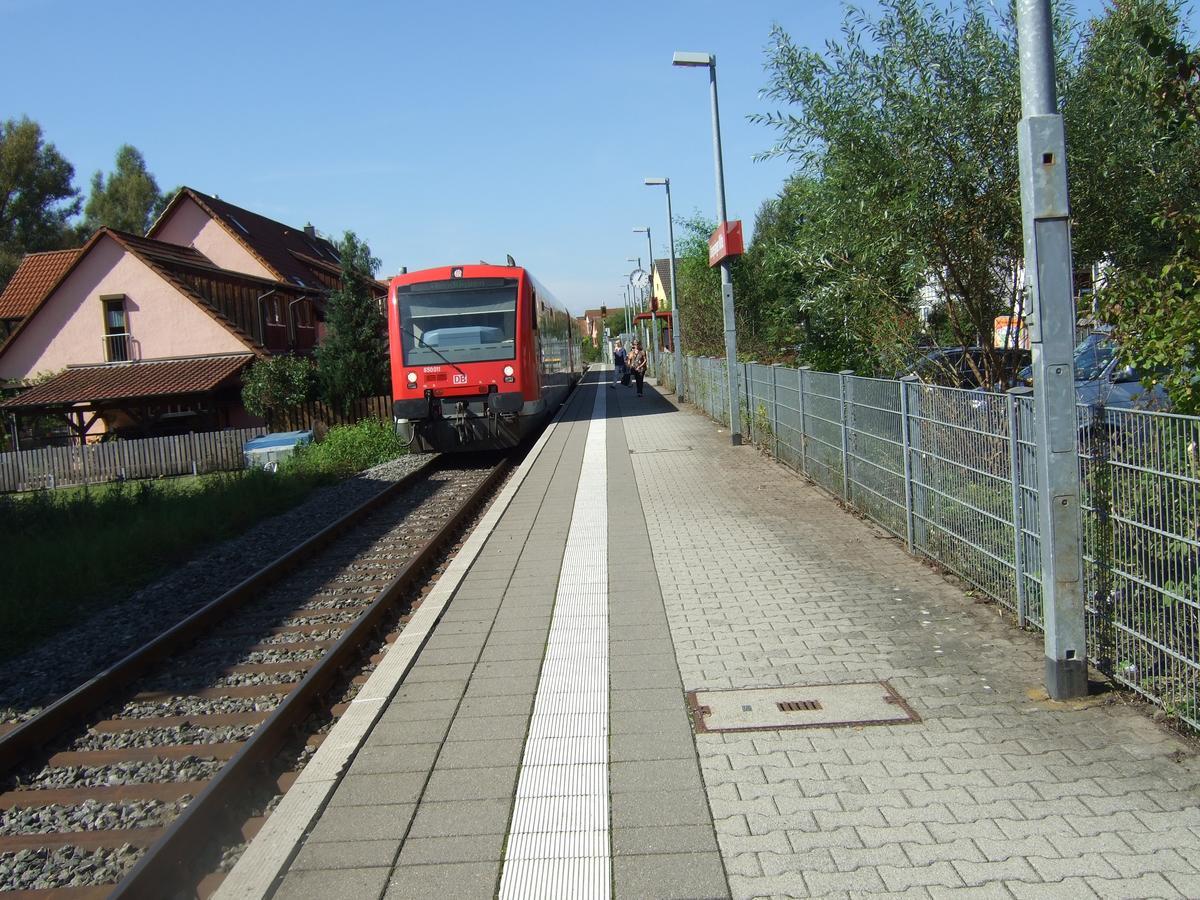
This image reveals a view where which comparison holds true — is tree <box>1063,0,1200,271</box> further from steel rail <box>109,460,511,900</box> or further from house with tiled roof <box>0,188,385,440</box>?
house with tiled roof <box>0,188,385,440</box>

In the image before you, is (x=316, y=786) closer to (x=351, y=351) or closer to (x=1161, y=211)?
(x=1161, y=211)

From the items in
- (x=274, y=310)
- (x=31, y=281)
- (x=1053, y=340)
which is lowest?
(x=1053, y=340)

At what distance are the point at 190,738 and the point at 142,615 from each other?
3.66 metres

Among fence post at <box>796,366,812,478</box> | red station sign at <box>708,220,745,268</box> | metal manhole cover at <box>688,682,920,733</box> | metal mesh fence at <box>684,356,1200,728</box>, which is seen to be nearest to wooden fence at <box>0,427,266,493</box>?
red station sign at <box>708,220,745,268</box>

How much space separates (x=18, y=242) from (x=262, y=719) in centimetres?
5816

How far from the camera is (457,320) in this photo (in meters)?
18.3

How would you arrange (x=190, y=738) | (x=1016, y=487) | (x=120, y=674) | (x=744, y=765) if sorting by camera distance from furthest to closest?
1. (x=120, y=674)
2. (x=1016, y=487)
3. (x=190, y=738)
4. (x=744, y=765)

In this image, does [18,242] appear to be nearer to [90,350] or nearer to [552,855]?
[90,350]

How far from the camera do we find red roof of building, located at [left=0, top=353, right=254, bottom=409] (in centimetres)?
3098

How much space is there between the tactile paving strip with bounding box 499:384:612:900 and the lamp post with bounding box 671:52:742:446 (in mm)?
9988

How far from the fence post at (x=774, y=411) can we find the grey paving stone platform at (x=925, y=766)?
7023 millimetres

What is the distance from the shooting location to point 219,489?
16.2 metres

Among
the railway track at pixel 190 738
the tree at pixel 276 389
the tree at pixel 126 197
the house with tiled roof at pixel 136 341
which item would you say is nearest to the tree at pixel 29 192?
the tree at pixel 126 197

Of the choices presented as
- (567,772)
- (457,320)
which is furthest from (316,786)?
(457,320)
